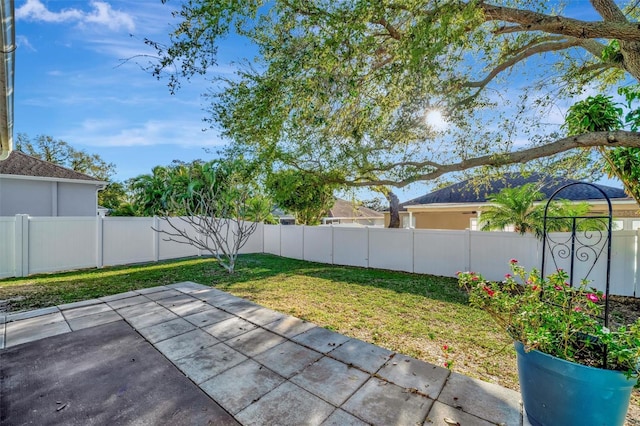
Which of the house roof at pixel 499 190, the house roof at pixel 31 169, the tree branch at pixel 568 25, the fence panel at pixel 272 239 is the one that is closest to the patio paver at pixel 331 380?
the tree branch at pixel 568 25

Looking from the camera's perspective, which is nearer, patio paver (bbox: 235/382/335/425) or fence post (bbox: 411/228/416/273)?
patio paver (bbox: 235/382/335/425)

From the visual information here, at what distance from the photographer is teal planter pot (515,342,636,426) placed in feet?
5.82

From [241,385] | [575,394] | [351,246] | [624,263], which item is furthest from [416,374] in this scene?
[351,246]

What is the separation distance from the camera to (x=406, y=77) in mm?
4855

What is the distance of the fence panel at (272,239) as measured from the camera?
12.8 meters

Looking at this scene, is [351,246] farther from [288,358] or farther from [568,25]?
[568,25]

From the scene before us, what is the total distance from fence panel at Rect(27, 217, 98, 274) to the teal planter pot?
10463 mm

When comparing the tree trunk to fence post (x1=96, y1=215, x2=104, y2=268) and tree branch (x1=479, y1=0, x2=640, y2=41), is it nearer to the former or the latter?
tree branch (x1=479, y1=0, x2=640, y2=41)

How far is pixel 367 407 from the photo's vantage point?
2225 mm

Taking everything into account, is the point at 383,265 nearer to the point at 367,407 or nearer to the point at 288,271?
the point at 288,271

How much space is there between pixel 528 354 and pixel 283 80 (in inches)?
195

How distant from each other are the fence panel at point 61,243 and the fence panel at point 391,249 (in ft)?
28.3

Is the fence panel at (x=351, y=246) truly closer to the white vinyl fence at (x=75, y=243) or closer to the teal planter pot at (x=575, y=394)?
the white vinyl fence at (x=75, y=243)

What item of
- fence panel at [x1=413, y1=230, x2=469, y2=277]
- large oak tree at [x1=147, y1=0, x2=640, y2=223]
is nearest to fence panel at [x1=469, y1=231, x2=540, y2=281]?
fence panel at [x1=413, y1=230, x2=469, y2=277]
